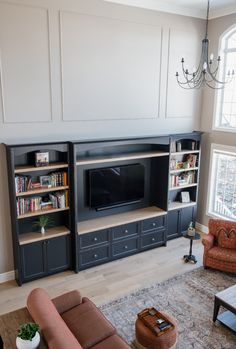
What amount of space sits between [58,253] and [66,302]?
143 cm

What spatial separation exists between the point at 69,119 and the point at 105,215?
5.61 ft

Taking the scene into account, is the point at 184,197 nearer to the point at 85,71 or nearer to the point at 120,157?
the point at 120,157

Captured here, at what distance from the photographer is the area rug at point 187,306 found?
3.37 m

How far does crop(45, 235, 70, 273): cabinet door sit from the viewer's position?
442cm

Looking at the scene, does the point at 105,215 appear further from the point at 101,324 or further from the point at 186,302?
the point at 101,324

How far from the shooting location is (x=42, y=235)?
4.36 m

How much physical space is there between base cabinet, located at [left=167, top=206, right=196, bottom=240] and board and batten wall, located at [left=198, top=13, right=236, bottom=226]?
336mm

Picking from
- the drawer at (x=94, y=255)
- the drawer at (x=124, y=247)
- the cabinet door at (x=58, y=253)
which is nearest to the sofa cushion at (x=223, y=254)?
the drawer at (x=124, y=247)

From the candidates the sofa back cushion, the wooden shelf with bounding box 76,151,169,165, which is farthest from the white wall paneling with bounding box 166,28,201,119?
the sofa back cushion

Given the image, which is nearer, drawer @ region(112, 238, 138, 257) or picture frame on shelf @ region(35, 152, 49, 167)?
picture frame on shelf @ region(35, 152, 49, 167)

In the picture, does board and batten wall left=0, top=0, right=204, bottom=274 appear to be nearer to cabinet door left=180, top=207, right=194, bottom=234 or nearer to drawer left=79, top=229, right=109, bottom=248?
drawer left=79, top=229, right=109, bottom=248

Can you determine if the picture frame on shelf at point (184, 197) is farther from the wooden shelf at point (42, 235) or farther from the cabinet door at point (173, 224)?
the wooden shelf at point (42, 235)

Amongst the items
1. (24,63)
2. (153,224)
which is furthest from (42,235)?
(24,63)

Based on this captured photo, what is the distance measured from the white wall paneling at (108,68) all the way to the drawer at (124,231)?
5.80ft
